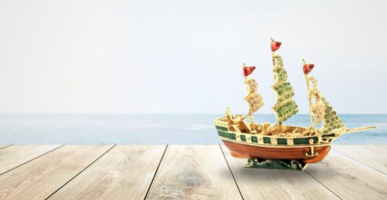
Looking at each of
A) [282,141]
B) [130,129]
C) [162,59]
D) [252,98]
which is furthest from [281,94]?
[162,59]

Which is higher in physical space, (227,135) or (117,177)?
(227,135)

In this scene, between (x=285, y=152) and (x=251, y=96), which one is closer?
(x=285, y=152)

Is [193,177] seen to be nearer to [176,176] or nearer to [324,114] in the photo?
[176,176]

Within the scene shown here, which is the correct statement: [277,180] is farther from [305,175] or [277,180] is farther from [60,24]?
[60,24]

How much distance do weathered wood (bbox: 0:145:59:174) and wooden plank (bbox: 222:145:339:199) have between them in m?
0.82

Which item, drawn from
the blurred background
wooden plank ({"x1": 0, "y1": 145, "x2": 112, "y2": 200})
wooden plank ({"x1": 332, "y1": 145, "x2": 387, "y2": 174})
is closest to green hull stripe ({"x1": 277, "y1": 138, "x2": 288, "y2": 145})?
wooden plank ({"x1": 332, "y1": 145, "x2": 387, "y2": 174})

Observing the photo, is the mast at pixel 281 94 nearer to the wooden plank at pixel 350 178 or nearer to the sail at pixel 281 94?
the sail at pixel 281 94

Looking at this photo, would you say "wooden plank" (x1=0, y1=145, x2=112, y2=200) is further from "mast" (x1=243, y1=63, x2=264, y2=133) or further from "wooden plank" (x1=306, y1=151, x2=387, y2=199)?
"wooden plank" (x1=306, y1=151, x2=387, y2=199)

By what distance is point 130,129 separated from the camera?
8.55 metres

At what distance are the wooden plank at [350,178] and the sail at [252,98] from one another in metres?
0.28

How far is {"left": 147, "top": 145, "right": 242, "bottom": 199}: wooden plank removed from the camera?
1.03 metres

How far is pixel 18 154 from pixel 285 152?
114 centimetres

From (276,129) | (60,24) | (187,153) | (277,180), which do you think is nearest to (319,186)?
(277,180)

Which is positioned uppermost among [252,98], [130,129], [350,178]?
[252,98]
